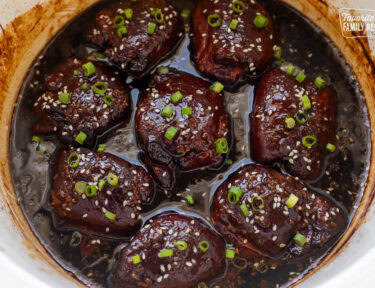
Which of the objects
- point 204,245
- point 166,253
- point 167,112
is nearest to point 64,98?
point 167,112

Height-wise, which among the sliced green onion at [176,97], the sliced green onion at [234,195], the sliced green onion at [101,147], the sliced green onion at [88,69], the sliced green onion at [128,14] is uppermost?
the sliced green onion at [128,14]

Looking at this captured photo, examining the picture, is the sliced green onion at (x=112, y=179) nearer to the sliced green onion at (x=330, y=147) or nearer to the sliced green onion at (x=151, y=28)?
the sliced green onion at (x=151, y=28)

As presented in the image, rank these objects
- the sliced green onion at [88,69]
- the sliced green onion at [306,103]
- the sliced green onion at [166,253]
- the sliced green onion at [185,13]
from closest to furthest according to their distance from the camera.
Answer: the sliced green onion at [166,253]
the sliced green onion at [306,103]
the sliced green onion at [88,69]
the sliced green onion at [185,13]

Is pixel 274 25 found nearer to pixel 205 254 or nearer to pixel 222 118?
pixel 222 118

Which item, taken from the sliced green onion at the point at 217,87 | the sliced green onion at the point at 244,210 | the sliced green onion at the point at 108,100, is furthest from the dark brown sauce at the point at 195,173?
the sliced green onion at the point at 244,210

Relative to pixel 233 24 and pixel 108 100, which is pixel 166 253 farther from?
pixel 233 24
